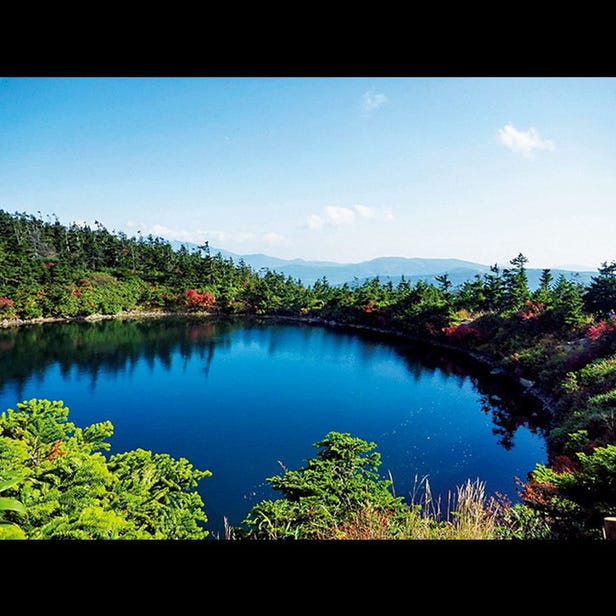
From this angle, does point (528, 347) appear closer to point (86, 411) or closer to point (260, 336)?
point (260, 336)

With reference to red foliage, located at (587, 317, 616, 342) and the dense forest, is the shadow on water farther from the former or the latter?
red foliage, located at (587, 317, 616, 342)

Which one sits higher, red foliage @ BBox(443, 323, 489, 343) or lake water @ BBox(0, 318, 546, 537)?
red foliage @ BBox(443, 323, 489, 343)

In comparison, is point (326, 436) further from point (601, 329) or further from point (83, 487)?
point (601, 329)

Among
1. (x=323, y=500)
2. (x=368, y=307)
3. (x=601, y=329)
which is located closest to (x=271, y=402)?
(x=323, y=500)

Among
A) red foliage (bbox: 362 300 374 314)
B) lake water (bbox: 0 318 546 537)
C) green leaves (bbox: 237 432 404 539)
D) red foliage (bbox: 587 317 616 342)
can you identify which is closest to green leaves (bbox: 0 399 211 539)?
green leaves (bbox: 237 432 404 539)

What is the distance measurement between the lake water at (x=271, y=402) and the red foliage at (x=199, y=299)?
6.70 meters

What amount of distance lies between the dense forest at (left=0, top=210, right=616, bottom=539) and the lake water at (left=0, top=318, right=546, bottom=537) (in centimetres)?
82

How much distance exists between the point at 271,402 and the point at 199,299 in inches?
640

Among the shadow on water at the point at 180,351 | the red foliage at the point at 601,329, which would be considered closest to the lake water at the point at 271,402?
the shadow on water at the point at 180,351

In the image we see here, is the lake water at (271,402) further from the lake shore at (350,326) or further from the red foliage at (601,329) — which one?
the red foliage at (601,329)

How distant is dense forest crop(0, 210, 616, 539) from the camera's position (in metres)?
2.44
